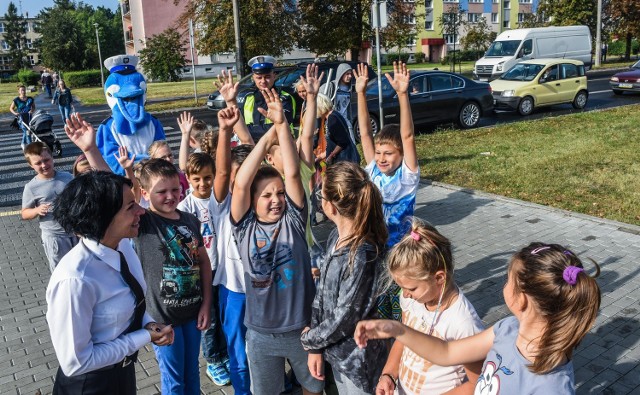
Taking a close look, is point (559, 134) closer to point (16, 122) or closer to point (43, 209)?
point (43, 209)

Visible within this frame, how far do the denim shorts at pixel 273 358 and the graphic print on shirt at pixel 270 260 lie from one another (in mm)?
289

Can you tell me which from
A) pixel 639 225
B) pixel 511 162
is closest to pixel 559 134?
pixel 511 162

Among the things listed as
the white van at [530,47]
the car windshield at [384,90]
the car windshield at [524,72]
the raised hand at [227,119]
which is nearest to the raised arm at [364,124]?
the raised hand at [227,119]

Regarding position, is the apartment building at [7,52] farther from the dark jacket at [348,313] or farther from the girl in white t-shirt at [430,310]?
the girl in white t-shirt at [430,310]

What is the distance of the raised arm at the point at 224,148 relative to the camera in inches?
131

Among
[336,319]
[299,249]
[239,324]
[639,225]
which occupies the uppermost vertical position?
[299,249]

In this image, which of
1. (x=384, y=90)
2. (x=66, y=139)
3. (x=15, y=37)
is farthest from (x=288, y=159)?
(x=15, y=37)

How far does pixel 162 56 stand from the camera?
38.3 m

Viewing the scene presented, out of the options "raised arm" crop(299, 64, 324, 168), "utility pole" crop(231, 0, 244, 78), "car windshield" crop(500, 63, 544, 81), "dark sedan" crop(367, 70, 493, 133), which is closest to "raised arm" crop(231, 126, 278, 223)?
"raised arm" crop(299, 64, 324, 168)

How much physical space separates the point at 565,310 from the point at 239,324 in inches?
83.7

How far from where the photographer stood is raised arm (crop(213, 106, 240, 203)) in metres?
3.33

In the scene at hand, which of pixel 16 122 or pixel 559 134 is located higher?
pixel 16 122

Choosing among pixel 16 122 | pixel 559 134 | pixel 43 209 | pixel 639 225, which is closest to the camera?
pixel 43 209

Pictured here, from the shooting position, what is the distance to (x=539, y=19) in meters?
50.6
